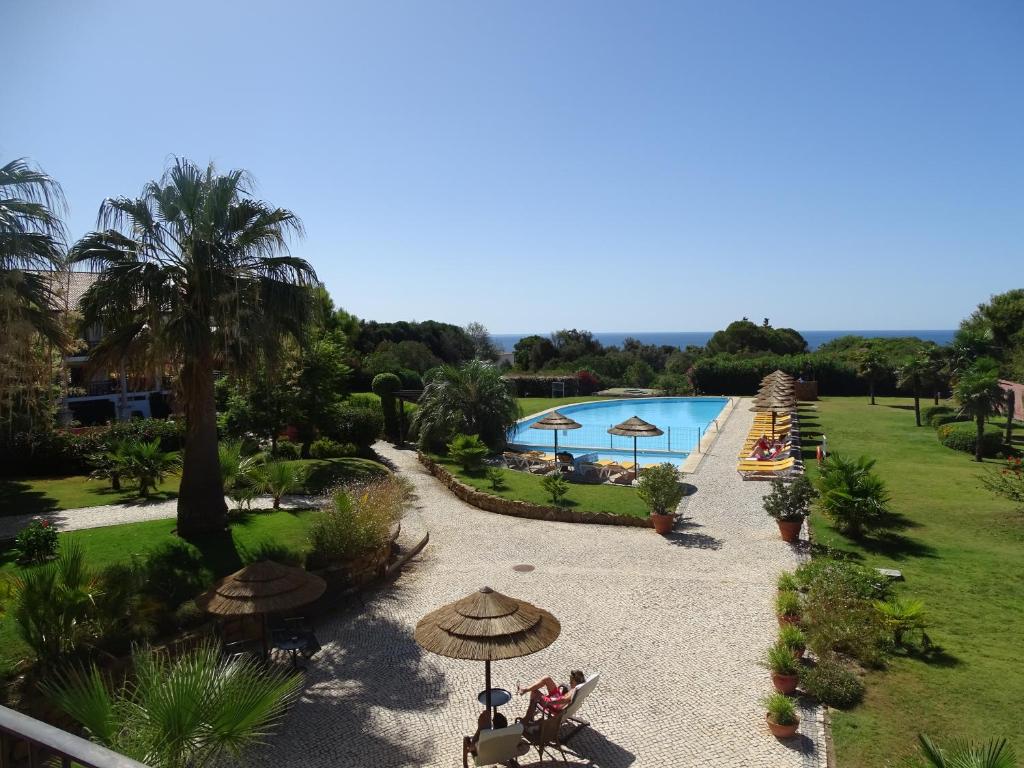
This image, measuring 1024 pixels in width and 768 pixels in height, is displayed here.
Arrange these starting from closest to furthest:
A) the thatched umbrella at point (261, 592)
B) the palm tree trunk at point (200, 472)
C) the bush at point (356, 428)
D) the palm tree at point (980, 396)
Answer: the thatched umbrella at point (261, 592) → the palm tree trunk at point (200, 472) → the palm tree at point (980, 396) → the bush at point (356, 428)

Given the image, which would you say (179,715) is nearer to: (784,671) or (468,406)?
(784,671)

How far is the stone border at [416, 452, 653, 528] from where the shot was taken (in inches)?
651

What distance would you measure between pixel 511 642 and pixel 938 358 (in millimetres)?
32282

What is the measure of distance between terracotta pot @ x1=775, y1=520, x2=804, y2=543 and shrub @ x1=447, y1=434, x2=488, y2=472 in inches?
368

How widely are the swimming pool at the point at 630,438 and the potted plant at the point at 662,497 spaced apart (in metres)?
8.67

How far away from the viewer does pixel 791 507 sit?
1454 centimetres

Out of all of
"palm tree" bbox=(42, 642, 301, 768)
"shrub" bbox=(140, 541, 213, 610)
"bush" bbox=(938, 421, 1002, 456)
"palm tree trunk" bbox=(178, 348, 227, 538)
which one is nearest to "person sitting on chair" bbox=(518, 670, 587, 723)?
"palm tree" bbox=(42, 642, 301, 768)

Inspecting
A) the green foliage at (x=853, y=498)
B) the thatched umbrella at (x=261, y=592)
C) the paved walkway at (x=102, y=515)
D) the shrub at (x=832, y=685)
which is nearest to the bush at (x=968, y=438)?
the green foliage at (x=853, y=498)

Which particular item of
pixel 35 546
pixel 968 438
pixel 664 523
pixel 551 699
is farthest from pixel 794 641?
pixel 968 438

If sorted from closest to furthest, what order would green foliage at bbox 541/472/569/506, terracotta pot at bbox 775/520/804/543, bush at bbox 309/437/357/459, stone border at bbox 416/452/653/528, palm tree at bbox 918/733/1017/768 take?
palm tree at bbox 918/733/1017/768, terracotta pot at bbox 775/520/804/543, stone border at bbox 416/452/653/528, green foliage at bbox 541/472/569/506, bush at bbox 309/437/357/459

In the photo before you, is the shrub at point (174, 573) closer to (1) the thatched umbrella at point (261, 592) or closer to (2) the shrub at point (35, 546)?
(2) the shrub at point (35, 546)

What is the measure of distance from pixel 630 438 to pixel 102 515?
20.7 meters

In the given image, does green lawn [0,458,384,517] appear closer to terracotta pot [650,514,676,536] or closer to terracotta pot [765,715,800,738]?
terracotta pot [650,514,676,536]

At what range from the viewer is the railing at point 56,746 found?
1.77 metres
